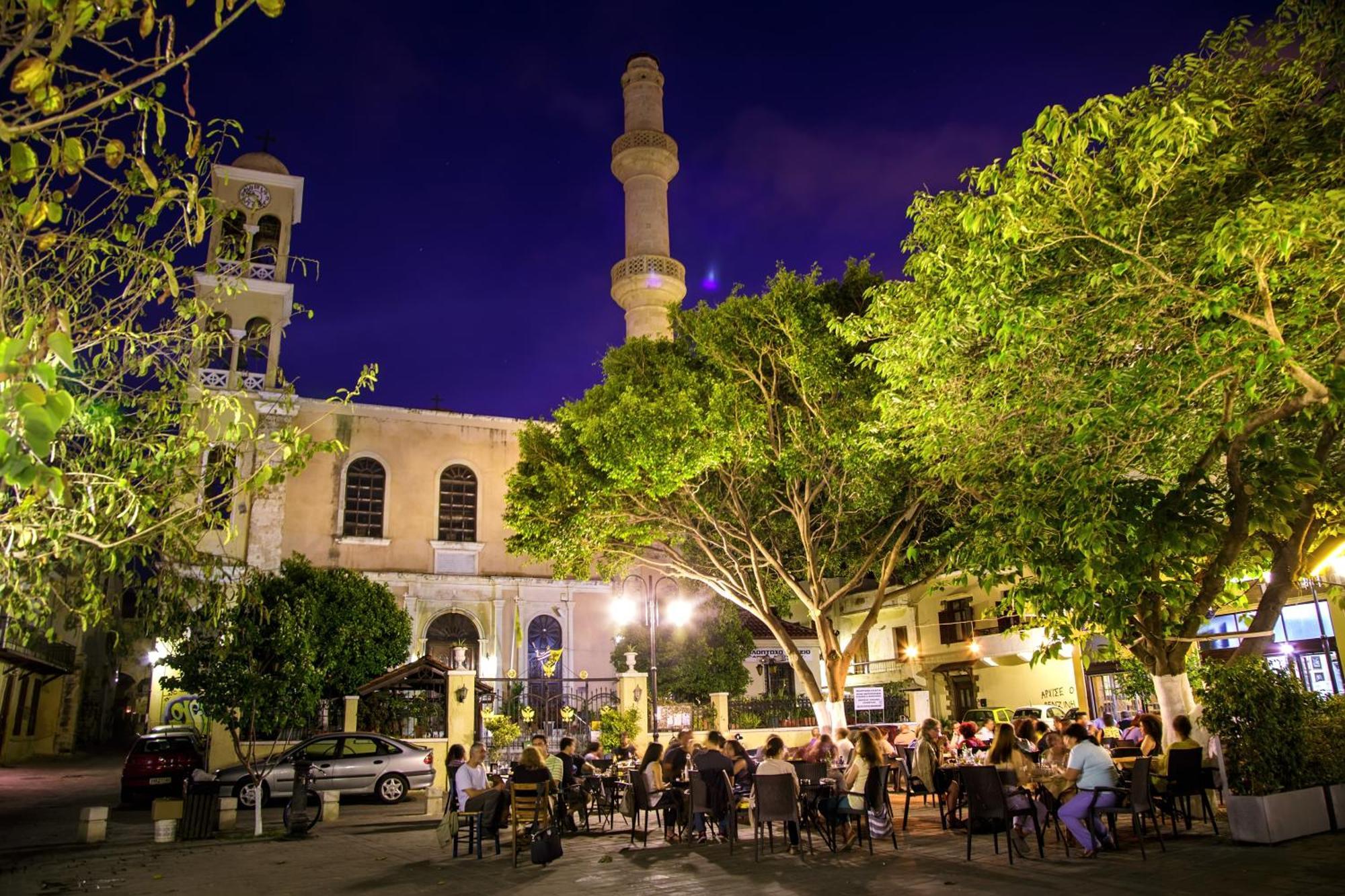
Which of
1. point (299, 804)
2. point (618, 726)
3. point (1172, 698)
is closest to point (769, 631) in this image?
point (618, 726)

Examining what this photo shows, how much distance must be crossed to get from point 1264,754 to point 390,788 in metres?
14.0

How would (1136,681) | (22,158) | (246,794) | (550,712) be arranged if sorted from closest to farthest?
1. (22,158)
2. (246,794)
3. (1136,681)
4. (550,712)

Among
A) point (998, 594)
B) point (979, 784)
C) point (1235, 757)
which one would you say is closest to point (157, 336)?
point (979, 784)

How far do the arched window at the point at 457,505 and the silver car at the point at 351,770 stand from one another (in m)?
10.1

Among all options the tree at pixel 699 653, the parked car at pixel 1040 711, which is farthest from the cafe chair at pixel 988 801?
the tree at pixel 699 653

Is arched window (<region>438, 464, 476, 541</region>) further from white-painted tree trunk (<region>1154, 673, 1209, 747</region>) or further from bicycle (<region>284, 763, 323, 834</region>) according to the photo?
white-painted tree trunk (<region>1154, 673, 1209, 747</region>)

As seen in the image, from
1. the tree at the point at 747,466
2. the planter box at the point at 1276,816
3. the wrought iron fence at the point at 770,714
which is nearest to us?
the planter box at the point at 1276,816

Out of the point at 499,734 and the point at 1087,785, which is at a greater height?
the point at 499,734

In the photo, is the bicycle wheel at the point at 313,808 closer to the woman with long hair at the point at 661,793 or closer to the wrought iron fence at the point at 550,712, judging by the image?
the wrought iron fence at the point at 550,712

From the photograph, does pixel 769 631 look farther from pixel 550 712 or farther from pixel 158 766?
pixel 158 766

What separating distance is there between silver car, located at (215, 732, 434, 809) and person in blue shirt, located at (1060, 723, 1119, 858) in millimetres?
11849

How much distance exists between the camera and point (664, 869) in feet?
28.7

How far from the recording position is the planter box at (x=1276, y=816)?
8.20 meters

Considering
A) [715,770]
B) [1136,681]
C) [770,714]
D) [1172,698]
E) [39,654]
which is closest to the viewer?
[1172,698]
